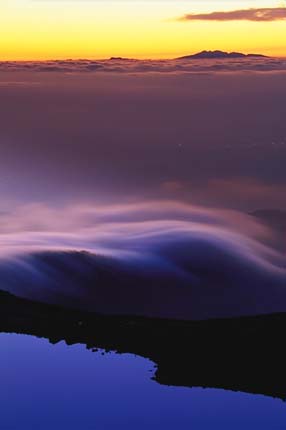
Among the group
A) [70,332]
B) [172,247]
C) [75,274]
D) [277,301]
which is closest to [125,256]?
[172,247]

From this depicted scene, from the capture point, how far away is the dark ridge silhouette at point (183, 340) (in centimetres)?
3112

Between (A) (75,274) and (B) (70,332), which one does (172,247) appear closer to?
(A) (75,274)

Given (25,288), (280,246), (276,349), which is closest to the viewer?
(276,349)

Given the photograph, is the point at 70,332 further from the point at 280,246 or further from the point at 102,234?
the point at 280,246

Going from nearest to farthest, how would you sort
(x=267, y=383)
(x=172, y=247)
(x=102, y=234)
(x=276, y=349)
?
(x=267, y=383) → (x=276, y=349) → (x=172, y=247) → (x=102, y=234)

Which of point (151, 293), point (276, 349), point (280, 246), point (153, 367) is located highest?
point (280, 246)

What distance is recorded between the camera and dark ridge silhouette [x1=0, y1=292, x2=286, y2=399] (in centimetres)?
3112

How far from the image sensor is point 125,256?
64438 mm

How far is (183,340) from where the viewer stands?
35.2 m

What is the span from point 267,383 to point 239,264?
37756 mm

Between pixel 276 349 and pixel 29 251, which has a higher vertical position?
pixel 29 251

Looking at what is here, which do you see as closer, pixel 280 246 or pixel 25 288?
pixel 25 288

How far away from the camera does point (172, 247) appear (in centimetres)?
7150

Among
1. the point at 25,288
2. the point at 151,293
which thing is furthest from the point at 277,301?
the point at 25,288
